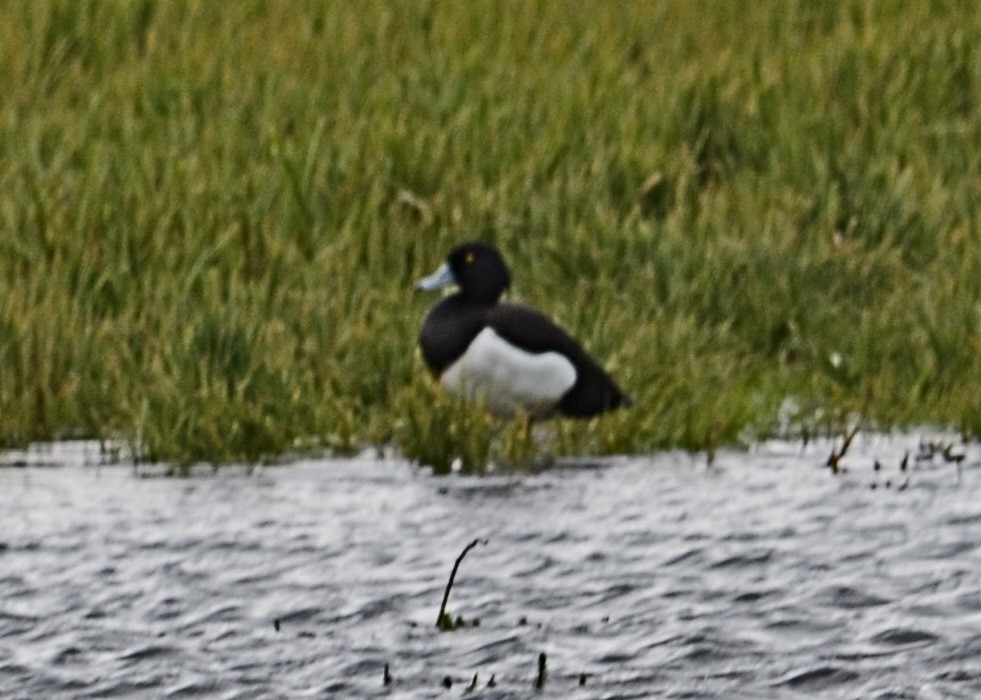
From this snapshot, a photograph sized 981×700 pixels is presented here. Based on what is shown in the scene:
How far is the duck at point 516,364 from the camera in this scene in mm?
7895

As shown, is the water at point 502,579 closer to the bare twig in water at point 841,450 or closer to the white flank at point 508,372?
the bare twig in water at point 841,450

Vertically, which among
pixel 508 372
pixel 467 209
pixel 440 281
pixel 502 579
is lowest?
pixel 502 579

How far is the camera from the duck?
25.9 ft

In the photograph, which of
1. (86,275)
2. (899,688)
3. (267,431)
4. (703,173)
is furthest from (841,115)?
(899,688)

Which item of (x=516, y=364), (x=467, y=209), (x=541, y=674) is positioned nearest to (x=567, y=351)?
(x=516, y=364)

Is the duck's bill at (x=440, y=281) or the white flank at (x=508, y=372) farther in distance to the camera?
the duck's bill at (x=440, y=281)

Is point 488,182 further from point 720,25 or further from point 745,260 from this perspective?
point 720,25

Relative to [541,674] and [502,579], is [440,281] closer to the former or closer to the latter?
[502,579]

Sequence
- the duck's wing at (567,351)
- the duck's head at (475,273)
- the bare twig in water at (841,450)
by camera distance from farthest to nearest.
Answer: the duck's head at (475,273), the duck's wing at (567,351), the bare twig in water at (841,450)

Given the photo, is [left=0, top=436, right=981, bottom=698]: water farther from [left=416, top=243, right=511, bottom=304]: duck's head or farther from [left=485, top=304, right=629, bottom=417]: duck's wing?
[left=416, top=243, right=511, bottom=304]: duck's head

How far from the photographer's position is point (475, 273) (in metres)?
8.55

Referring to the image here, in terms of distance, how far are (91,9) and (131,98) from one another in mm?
1730

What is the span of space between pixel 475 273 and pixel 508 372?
0.74 metres

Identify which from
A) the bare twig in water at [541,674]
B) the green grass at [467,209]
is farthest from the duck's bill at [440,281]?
the bare twig in water at [541,674]
